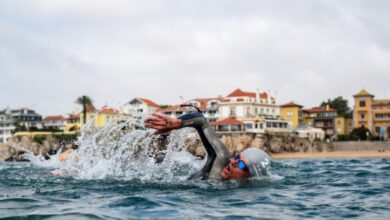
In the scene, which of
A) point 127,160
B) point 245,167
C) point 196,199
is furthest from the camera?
point 127,160

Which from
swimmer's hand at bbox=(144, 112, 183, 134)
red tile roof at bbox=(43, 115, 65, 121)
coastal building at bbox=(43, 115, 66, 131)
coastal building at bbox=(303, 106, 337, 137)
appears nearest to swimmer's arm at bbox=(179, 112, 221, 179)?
swimmer's hand at bbox=(144, 112, 183, 134)

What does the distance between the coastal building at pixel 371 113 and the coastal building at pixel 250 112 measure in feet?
50.4

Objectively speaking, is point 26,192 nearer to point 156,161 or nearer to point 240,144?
point 156,161

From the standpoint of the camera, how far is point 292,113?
122m

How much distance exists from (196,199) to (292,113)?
114m

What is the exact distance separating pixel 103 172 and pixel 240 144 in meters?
80.3

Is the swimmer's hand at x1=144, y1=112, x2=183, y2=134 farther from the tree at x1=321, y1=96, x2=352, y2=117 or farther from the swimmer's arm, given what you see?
the tree at x1=321, y1=96, x2=352, y2=117

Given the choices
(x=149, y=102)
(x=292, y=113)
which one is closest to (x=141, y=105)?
(x=149, y=102)

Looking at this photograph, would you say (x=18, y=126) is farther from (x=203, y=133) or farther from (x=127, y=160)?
(x=203, y=133)

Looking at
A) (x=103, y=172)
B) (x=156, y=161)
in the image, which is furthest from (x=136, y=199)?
(x=156, y=161)

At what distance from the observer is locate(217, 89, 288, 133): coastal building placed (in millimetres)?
106750

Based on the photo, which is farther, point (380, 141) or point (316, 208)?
point (380, 141)

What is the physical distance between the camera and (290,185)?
45.4 feet

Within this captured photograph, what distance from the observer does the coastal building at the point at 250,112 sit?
106750 millimetres
